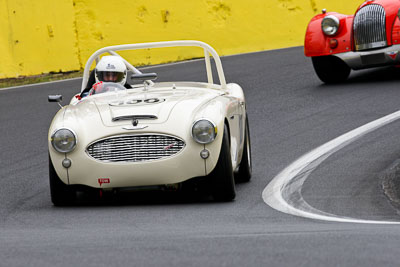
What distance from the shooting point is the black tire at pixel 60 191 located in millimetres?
6570

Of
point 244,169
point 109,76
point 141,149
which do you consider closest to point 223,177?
point 141,149

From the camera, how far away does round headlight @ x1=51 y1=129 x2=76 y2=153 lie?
21.3 ft

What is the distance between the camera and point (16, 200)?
23.1 feet

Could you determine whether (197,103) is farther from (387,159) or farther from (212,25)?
(212,25)

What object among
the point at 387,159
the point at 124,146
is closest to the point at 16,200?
the point at 124,146

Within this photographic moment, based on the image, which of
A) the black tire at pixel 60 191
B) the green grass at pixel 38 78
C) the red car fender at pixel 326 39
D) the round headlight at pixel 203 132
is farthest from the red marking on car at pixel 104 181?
the green grass at pixel 38 78

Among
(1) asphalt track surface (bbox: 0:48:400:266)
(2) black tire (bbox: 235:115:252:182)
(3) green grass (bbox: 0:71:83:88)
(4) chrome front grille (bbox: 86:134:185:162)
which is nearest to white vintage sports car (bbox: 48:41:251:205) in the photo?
(4) chrome front grille (bbox: 86:134:185:162)

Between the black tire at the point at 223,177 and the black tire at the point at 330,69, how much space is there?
23.8 ft

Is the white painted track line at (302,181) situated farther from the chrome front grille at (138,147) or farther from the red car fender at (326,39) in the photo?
the red car fender at (326,39)

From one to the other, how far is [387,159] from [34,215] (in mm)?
3446

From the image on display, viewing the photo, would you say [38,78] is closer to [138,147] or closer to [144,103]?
[144,103]

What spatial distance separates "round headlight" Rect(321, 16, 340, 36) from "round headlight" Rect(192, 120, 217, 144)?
285 inches

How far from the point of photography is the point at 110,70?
317 inches

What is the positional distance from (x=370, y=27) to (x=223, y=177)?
6.98 metres
